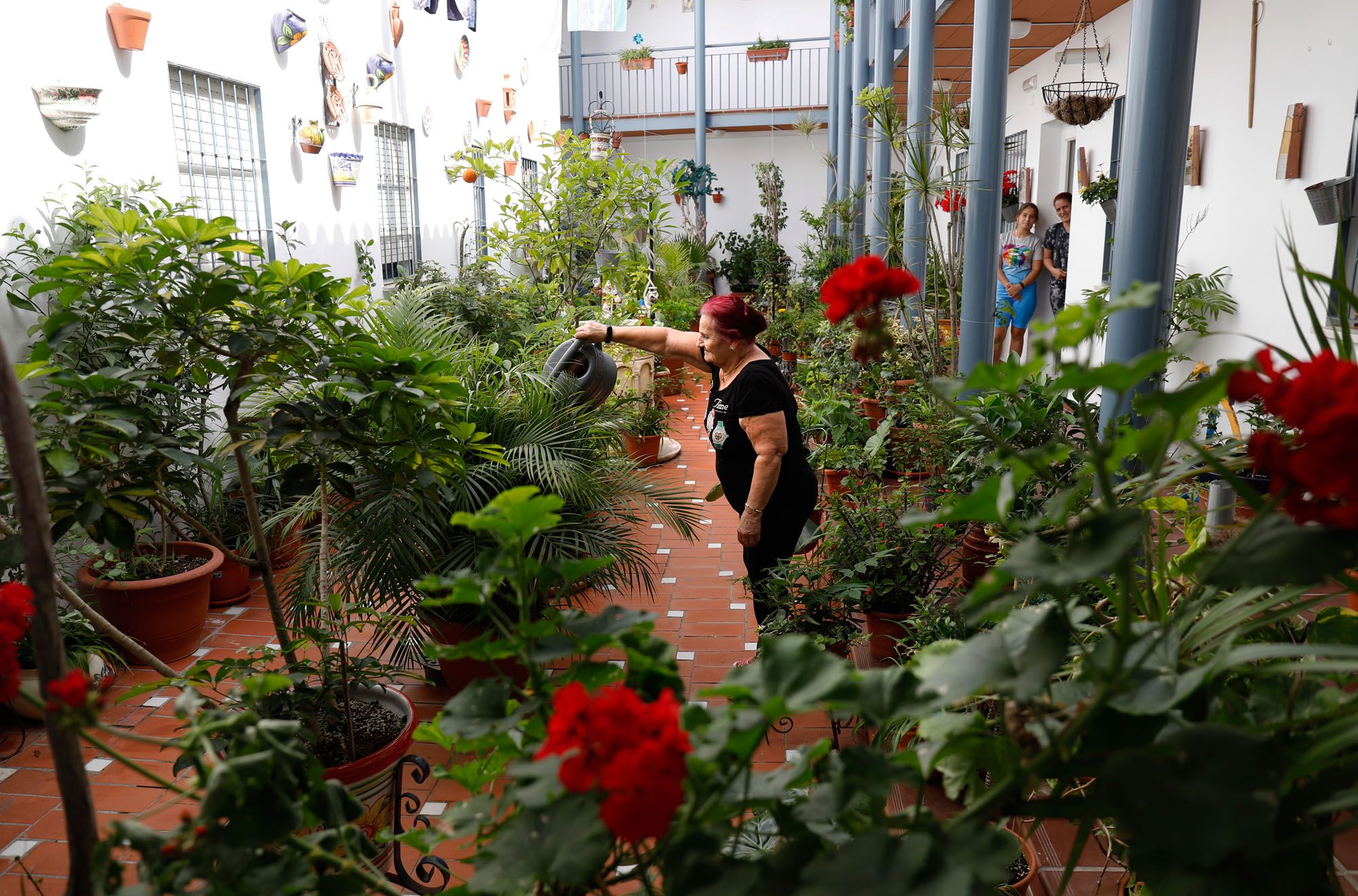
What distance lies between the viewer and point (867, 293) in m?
1.01

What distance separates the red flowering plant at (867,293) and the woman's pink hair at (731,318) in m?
2.69

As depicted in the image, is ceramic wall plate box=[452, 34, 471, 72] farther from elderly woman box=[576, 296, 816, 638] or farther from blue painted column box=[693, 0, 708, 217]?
elderly woman box=[576, 296, 816, 638]

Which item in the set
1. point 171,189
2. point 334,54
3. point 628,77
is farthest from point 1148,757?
→ point 628,77

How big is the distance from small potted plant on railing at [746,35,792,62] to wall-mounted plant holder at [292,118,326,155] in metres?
12.3

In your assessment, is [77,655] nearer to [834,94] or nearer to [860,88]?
[860,88]

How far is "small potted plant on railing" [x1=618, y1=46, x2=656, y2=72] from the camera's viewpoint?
59.2 ft

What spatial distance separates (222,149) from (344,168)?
131 centimetres

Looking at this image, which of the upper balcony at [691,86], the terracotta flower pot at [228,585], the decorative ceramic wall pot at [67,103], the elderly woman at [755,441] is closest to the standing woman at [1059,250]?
the elderly woman at [755,441]

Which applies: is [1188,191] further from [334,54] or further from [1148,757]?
[1148,757]

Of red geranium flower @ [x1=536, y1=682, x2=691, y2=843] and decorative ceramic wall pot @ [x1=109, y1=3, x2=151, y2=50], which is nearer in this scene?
red geranium flower @ [x1=536, y1=682, x2=691, y2=843]

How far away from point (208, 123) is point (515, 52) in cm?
754

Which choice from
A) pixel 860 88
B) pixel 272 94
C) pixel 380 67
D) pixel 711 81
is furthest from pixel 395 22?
pixel 711 81

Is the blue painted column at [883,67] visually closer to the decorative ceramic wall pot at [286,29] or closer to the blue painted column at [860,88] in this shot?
the blue painted column at [860,88]

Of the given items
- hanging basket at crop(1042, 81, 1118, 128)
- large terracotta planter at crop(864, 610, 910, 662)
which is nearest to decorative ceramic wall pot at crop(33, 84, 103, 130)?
large terracotta planter at crop(864, 610, 910, 662)
